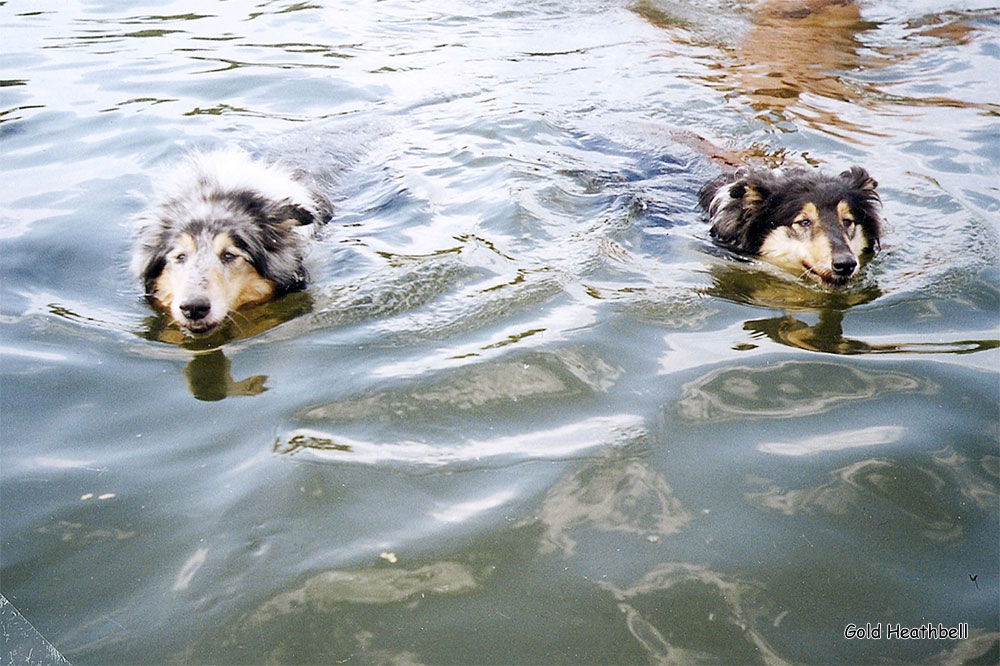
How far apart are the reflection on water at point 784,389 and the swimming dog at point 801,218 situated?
1592 mm

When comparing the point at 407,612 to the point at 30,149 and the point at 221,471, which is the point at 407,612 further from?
the point at 30,149

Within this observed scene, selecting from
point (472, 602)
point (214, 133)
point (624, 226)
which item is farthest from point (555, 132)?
point (472, 602)

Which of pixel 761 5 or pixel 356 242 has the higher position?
pixel 761 5

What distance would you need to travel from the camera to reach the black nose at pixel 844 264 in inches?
238

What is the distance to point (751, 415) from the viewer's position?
14.3 feet

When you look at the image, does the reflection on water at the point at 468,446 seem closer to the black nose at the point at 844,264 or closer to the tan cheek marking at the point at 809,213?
the black nose at the point at 844,264

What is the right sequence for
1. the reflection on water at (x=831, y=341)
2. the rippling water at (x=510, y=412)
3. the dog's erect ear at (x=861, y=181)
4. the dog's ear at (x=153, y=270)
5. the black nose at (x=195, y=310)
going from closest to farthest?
the rippling water at (x=510, y=412), the reflection on water at (x=831, y=341), the black nose at (x=195, y=310), the dog's ear at (x=153, y=270), the dog's erect ear at (x=861, y=181)

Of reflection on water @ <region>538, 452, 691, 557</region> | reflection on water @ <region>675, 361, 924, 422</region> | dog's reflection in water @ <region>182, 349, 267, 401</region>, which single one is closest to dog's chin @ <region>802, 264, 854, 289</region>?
reflection on water @ <region>675, 361, 924, 422</region>

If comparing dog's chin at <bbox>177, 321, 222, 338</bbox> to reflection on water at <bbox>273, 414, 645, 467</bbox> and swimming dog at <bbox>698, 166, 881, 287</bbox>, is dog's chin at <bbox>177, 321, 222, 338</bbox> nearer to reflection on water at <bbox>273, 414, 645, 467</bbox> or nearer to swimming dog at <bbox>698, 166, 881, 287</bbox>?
reflection on water at <bbox>273, 414, 645, 467</bbox>

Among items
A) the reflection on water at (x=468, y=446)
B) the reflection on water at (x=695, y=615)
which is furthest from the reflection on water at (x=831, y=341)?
the reflection on water at (x=695, y=615)

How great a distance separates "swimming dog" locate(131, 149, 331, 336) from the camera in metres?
5.64

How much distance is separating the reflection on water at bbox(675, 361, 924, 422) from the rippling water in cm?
2

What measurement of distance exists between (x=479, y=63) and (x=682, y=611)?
9.94 metres

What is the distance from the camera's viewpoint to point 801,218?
266 inches
